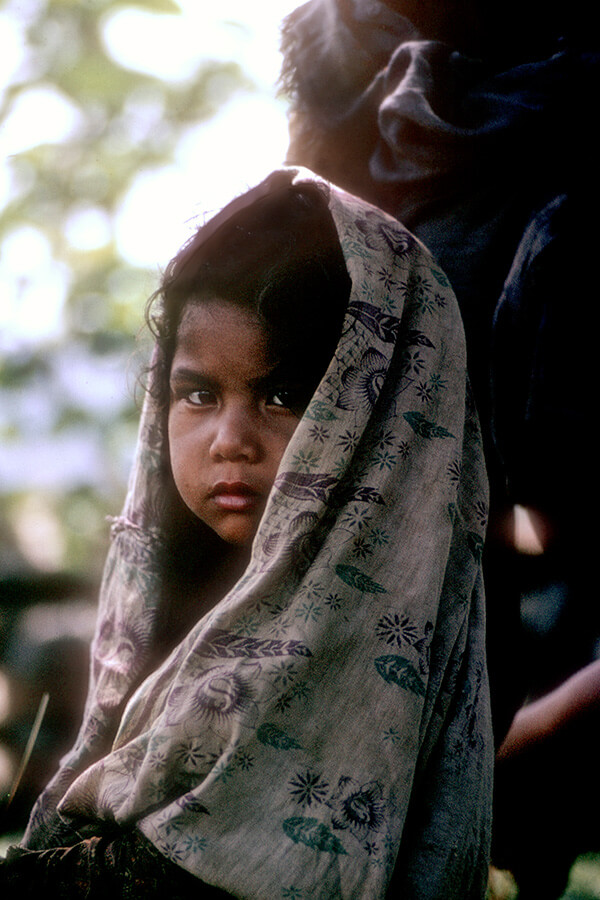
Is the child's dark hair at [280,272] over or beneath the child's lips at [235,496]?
over

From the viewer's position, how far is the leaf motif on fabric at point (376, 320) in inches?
34.5

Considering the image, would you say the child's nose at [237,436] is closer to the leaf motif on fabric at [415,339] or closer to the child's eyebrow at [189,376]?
the child's eyebrow at [189,376]

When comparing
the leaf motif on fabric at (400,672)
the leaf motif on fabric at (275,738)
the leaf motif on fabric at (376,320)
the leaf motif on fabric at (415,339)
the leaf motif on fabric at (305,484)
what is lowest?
the leaf motif on fabric at (275,738)

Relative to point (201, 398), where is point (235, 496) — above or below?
below

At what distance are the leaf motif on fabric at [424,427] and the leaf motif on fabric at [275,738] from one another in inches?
15.8

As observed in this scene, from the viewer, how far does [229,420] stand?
3.06ft

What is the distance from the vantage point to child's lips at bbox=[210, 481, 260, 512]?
938 mm

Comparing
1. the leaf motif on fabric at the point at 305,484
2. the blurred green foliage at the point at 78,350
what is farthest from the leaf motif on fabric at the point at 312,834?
the blurred green foliage at the point at 78,350

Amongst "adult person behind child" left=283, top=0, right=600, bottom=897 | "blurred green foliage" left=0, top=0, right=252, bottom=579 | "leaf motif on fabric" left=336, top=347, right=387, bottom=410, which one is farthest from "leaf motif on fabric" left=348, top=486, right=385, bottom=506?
"blurred green foliage" left=0, top=0, right=252, bottom=579

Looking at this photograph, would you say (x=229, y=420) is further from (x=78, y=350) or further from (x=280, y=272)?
(x=78, y=350)

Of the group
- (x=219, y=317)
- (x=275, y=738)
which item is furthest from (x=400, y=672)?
(x=219, y=317)

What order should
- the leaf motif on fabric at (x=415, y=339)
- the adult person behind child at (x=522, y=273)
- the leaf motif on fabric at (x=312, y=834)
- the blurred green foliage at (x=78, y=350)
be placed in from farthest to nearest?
the blurred green foliage at (x=78, y=350) → the adult person behind child at (x=522, y=273) → the leaf motif on fabric at (x=415, y=339) → the leaf motif on fabric at (x=312, y=834)

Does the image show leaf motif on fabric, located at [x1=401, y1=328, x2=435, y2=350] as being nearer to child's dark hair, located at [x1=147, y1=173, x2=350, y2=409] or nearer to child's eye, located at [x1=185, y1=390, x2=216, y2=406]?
child's dark hair, located at [x1=147, y1=173, x2=350, y2=409]

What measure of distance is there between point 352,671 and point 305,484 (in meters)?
0.23
